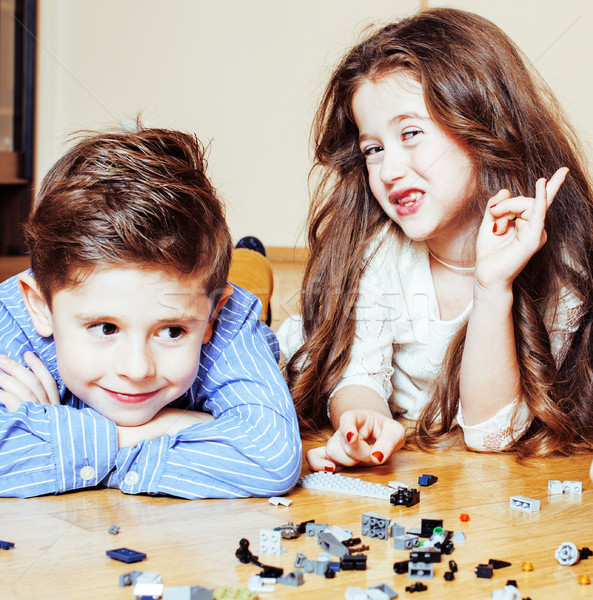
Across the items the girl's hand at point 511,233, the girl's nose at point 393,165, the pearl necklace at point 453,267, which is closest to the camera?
the girl's hand at point 511,233

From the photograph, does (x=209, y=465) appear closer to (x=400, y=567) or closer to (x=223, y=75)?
(x=400, y=567)

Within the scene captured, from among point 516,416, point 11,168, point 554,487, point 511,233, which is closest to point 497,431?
point 516,416

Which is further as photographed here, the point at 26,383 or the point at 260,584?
the point at 26,383

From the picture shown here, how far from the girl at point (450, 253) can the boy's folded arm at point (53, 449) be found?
0.31 m

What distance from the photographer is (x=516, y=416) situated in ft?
3.87

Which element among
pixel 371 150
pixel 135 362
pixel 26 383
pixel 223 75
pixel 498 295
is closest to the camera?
pixel 135 362

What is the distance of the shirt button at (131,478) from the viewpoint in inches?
35.2

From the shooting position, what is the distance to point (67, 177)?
934 millimetres

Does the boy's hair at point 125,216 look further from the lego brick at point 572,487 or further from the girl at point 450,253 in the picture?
the lego brick at point 572,487

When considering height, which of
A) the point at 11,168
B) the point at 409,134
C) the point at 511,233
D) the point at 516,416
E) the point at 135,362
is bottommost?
the point at 11,168

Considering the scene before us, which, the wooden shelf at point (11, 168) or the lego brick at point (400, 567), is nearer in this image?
the lego brick at point (400, 567)

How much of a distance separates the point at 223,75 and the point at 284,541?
8.20 ft

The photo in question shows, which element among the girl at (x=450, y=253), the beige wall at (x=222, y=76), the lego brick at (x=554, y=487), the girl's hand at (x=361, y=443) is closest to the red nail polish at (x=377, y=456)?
the girl's hand at (x=361, y=443)

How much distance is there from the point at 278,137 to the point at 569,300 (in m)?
1.73
